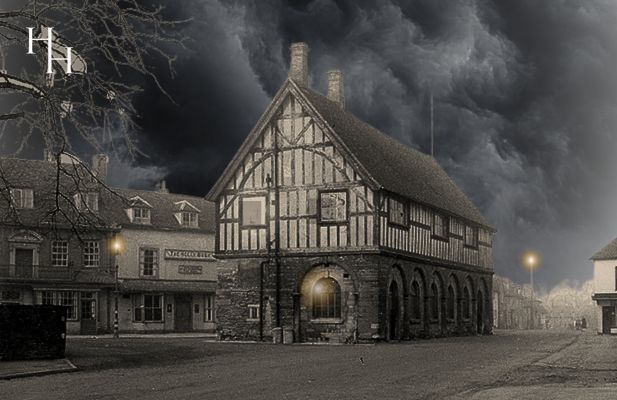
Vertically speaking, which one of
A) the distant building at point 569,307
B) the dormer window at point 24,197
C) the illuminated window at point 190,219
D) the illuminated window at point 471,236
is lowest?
the distant building at point 569,307

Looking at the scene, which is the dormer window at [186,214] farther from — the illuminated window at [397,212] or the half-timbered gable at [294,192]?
the illuminated window at [397,212]

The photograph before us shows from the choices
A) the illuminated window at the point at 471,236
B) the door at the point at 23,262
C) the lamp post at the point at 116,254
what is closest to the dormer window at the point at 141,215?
the lamp post at the point at 116,254

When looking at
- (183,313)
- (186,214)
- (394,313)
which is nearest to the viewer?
(394,313)

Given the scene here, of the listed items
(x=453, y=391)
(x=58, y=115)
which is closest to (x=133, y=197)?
(x=58, y=115)

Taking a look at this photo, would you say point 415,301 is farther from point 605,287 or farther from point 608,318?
point 608,318

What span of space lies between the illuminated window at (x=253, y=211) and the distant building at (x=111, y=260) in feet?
32.9

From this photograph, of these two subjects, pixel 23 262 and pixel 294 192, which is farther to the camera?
pixel 23 262

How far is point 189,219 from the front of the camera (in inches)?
2146

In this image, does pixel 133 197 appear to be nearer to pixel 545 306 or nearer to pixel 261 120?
pixel 261 120

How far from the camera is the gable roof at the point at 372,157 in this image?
36.6 metres

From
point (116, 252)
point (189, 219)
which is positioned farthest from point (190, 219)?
point (116, 252)

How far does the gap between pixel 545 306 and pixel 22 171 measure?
213 feet

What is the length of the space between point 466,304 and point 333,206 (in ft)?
48.9

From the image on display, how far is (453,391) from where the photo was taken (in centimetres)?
1496
